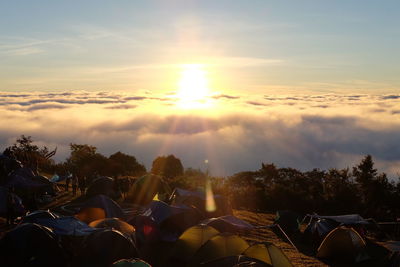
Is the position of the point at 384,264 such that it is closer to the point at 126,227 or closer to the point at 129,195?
the point at 126,227

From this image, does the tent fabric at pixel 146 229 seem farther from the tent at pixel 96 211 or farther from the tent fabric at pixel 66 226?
the tent fabric at pixel 66 226

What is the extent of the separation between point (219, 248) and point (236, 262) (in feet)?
5.55

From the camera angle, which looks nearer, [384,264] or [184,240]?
[184,240]

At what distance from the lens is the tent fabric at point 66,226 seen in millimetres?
16266

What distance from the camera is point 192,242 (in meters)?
17.8

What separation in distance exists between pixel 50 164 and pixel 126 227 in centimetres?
3377

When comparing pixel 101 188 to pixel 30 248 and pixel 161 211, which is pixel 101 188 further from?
pixel 30 248

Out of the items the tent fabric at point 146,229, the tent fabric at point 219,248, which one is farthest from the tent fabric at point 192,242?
the tent fabric at point 146,229

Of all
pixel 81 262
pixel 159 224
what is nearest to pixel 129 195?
pixel 159 224

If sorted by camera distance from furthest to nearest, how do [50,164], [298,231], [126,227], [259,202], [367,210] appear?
[50,164], [259,202], [367,210], [298,231], [126,227]

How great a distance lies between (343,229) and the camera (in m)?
20.6

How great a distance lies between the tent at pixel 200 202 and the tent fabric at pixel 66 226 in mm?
9388

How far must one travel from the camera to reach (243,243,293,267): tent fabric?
1498 cm

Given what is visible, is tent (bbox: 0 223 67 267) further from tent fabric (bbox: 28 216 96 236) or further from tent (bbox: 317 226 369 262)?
tent (bbox: 317 226 369 262)
